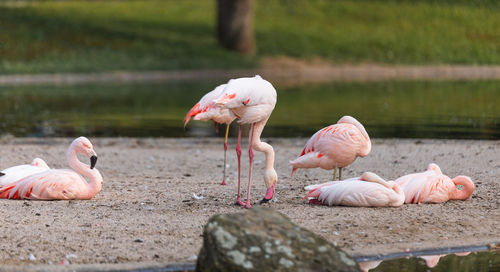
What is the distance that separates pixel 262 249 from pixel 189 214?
2309 millimetres

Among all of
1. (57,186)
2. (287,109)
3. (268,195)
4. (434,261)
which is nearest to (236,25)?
(287,109)

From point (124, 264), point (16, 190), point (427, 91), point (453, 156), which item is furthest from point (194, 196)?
point (427, 91)

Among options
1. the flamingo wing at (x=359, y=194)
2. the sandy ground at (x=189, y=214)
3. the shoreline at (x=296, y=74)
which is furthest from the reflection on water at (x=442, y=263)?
the shoreline at (x=296, y=74)

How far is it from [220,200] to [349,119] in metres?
1.74

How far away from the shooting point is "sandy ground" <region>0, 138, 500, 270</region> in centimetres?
630

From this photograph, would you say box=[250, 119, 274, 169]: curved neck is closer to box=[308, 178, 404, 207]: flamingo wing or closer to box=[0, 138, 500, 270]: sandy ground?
box=[0, 138, 500, 270]: sandy ground

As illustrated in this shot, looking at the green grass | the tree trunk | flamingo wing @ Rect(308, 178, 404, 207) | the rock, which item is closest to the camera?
the rock

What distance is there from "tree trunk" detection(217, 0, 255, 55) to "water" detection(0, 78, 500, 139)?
588 centimetres

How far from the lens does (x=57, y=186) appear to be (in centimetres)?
804

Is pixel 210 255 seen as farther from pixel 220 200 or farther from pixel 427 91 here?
pixel 427 91

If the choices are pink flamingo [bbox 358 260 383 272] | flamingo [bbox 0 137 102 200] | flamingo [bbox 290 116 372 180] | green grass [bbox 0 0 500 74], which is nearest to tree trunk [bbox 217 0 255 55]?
green grass [bbox 0 0 500 74]

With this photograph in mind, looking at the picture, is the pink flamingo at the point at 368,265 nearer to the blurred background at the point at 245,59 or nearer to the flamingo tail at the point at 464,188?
the flamingo tail at the point at 464,188

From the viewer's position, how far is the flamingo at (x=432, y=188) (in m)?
7.83

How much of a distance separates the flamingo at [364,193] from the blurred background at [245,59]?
6.10m
